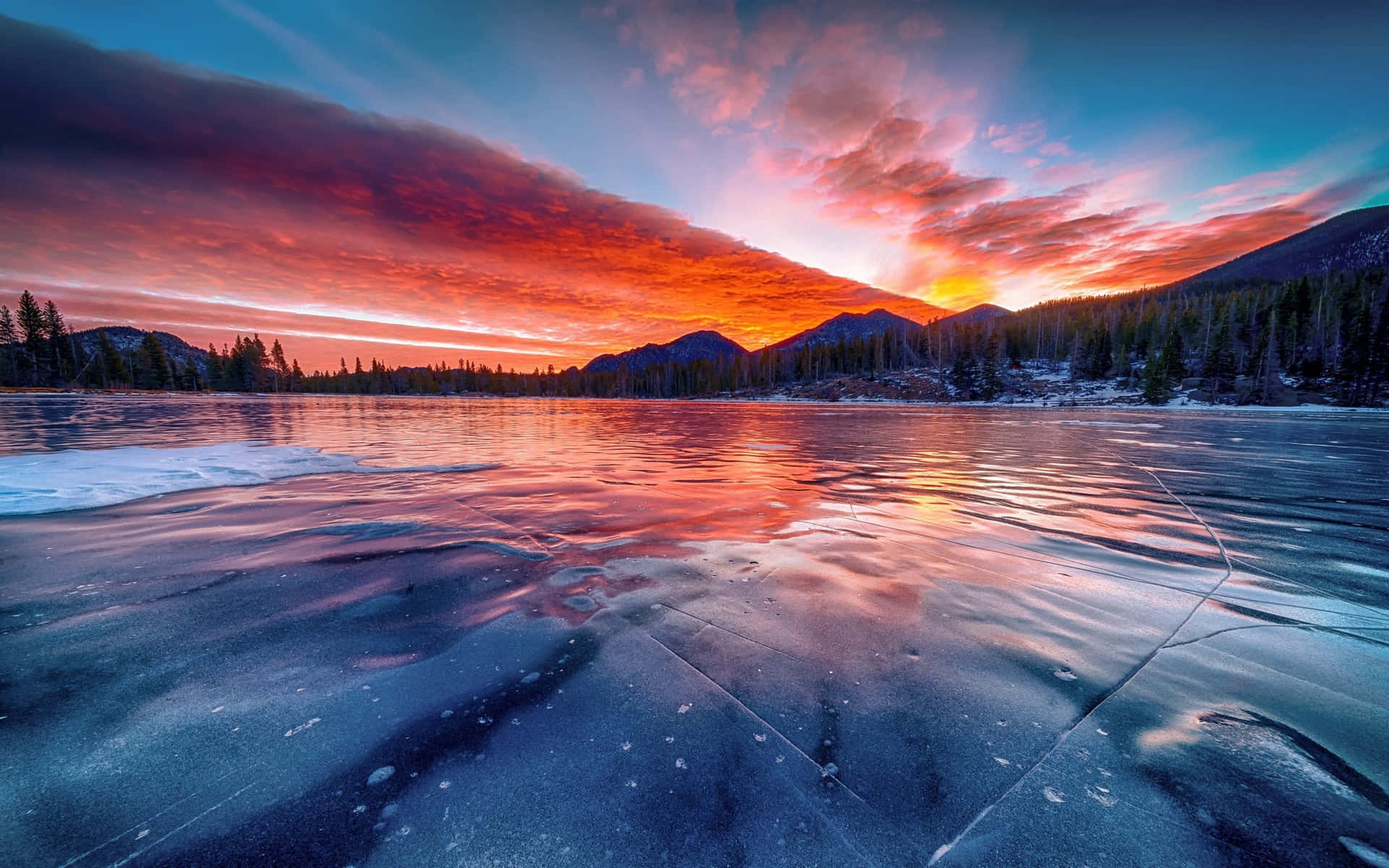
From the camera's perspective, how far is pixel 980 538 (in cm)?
709

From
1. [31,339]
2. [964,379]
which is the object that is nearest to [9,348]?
[31,339]

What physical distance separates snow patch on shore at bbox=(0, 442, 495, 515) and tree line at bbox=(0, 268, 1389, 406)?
11065 cm

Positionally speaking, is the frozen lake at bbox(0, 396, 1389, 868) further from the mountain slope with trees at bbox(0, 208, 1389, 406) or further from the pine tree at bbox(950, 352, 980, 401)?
the pine tree at bbox(950, 352, 980, 401)

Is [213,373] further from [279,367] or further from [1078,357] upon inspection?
[1078,357]

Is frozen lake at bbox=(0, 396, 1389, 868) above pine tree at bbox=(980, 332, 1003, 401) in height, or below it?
below

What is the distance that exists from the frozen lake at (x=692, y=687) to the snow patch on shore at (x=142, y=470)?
740mm

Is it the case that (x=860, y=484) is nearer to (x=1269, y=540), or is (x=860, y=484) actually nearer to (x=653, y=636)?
(x=1269, y=540)

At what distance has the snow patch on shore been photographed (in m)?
9.16

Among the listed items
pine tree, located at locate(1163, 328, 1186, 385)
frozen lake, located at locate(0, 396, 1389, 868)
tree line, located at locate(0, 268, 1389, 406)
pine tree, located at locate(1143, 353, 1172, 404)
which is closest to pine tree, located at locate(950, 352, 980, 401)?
tree line, located at locate(0, 268, 1389, 406)

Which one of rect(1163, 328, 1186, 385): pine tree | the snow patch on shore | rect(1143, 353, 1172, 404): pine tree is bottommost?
the snow patch on shore

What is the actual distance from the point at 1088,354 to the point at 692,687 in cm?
13852

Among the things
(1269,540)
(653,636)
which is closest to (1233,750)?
(653,636)

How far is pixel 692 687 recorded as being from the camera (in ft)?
11.8

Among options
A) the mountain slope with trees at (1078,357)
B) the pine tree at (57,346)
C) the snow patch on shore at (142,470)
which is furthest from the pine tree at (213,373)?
the snow patch on shore at (142,470)
